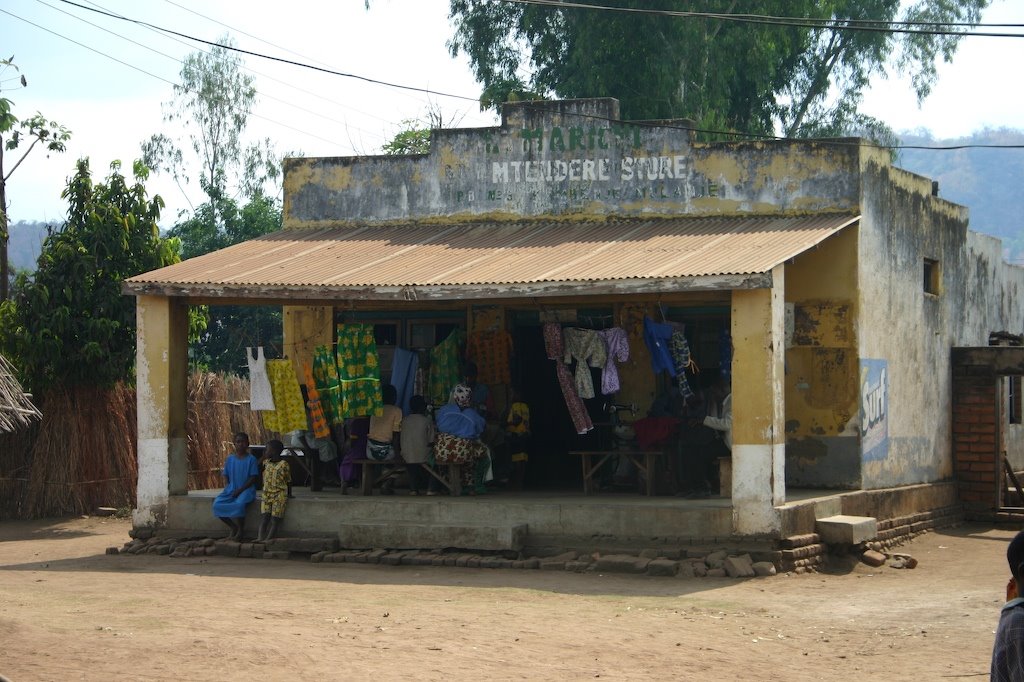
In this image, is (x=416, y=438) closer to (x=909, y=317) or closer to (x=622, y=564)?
(x=622, y=564)

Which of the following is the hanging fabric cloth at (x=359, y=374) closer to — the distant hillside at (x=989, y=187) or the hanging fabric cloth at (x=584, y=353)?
the hanging fabric cloth at (x=584, y=353)

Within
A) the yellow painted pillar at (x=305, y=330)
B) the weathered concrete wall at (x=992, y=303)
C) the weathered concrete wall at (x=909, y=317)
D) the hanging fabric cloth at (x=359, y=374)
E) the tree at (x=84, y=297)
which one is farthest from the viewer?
the weathered concrete wall at (x=992, y=303)

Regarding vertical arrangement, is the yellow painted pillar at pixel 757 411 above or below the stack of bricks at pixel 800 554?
above

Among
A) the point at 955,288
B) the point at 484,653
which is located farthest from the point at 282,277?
the point at 955,288

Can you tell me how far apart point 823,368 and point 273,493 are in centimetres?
613

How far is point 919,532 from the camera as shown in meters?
15.5

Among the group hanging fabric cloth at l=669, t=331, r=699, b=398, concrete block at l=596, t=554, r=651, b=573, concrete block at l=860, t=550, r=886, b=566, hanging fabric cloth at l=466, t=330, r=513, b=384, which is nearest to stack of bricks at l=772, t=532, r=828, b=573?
concrete block at l=860, t=550, r=886, b=566

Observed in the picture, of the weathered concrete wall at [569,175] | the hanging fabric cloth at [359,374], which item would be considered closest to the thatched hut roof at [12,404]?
the weathered concrete wall at [569,175]

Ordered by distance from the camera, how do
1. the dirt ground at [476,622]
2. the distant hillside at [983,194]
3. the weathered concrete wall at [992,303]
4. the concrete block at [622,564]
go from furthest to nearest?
1. the distant hillside at [983,194]
2. the weathered concrete wall at [992,303]
3. the concrete block at [622,564]
4. the dirt ground at [476,622]

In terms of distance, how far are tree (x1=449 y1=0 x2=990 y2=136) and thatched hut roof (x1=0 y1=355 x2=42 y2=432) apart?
48.2 feet

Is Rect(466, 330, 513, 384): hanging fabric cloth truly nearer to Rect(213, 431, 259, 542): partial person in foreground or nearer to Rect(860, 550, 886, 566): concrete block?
Rect(213, 431, 259, 542): partial person in foreground

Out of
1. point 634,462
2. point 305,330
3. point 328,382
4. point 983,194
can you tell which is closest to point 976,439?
point 634,462

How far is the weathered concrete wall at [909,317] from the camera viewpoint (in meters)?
14.6

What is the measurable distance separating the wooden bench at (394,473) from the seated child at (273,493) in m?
1.00
